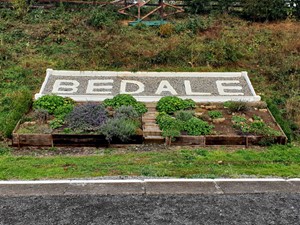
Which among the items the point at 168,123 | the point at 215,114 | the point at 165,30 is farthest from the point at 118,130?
the point at 165,30

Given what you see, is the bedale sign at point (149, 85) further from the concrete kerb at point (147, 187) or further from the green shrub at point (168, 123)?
the concrete kerb at point (147, 187)

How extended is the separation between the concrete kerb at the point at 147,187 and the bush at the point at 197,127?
276 centimetres

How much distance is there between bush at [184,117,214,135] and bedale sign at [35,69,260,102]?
178cm

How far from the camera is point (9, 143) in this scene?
1065 centimetres

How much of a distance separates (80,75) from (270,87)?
5.98 m

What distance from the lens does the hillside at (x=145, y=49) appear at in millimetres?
13938

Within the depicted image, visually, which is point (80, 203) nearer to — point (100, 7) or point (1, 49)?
point (1, 49)

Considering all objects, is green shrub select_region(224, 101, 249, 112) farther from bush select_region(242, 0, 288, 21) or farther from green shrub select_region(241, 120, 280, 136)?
bush select_region(242, 0, 288, 21)

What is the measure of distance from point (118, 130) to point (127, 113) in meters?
1.01

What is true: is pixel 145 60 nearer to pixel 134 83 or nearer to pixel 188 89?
pixel 134 83

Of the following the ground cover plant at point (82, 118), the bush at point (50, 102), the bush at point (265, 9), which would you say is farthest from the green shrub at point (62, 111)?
the bush at point (265, 9)

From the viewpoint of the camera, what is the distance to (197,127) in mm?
10867

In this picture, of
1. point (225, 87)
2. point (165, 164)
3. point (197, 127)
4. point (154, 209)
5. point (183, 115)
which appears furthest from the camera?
point (225, 87)

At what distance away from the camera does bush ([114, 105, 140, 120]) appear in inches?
441
